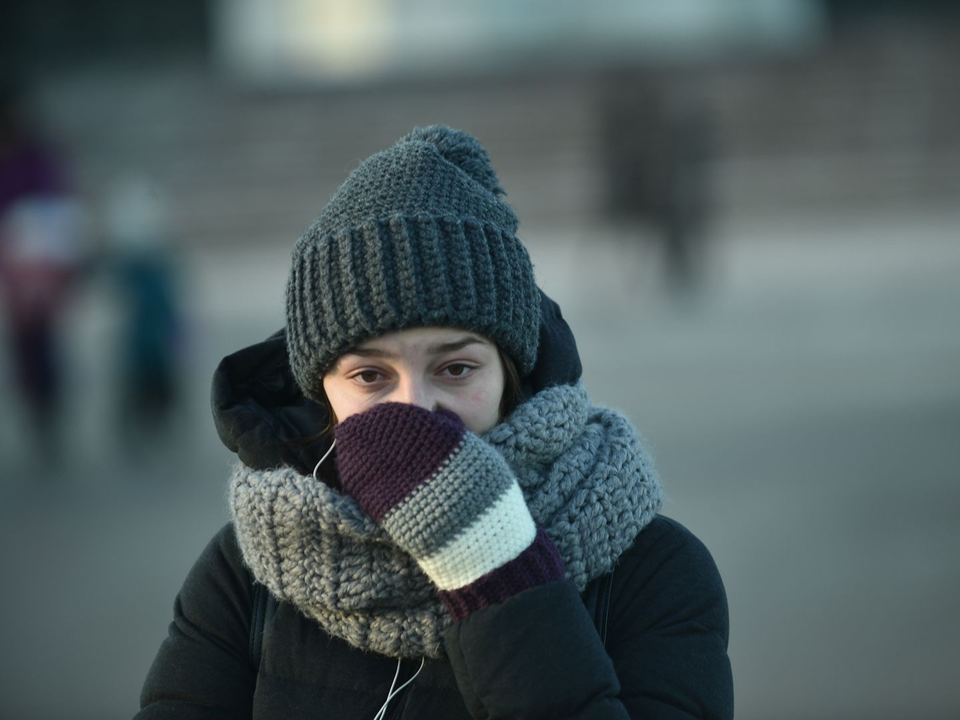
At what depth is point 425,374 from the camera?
5.70 feet

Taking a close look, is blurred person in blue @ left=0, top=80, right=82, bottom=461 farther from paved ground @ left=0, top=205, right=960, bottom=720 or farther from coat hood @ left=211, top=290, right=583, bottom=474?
coat hood @ left=211, top=290, right=583, bottom=474

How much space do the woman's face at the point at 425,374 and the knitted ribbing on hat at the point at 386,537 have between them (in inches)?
2.3

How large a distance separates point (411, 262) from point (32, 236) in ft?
16.5

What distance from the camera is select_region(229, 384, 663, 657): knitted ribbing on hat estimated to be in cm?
165

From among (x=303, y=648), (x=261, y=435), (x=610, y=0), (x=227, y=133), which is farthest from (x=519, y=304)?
(x=610, y=0)

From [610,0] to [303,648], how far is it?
22.2 m

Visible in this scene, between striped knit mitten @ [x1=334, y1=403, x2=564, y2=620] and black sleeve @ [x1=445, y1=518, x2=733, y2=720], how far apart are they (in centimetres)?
4

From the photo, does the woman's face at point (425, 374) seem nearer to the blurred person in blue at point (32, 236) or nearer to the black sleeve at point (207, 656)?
the black sleeve at point (207, 656)

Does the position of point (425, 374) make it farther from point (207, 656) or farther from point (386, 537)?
point (207, 656)

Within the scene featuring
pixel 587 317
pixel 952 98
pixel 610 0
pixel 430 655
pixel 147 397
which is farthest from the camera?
pixel 610 0

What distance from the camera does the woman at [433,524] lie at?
156 centimetres

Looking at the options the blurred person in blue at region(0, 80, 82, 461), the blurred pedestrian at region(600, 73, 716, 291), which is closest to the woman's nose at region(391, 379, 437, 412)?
the blurred person in blue at region(0, 80, 82, 461)

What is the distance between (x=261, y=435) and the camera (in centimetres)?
181

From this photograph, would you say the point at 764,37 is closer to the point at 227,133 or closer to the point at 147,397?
the point at 227,133
